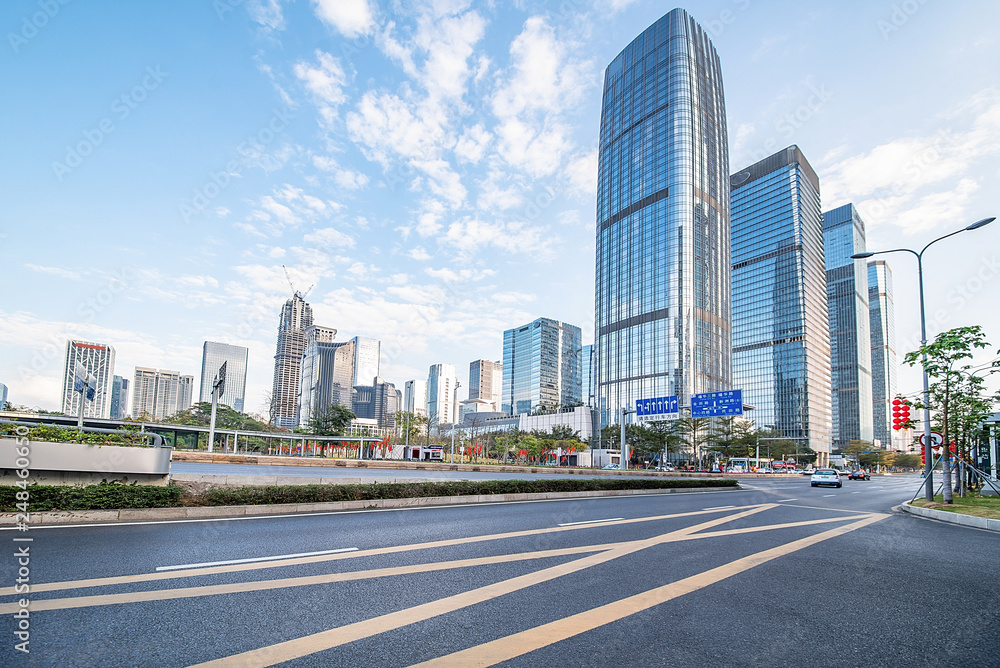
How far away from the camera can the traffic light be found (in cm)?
1922

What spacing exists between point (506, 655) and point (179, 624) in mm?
2583

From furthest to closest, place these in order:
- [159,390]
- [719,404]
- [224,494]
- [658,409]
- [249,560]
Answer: [159,390] < [719,404] < [658,409] < [224,494] < [249,560]

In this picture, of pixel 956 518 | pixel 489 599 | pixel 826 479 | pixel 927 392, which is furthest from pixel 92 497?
pixel 826 479

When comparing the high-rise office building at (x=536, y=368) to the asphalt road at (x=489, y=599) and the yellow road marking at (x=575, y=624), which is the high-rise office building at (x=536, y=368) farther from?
the yellow road marking at (x=575, y=624)

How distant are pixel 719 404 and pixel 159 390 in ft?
484

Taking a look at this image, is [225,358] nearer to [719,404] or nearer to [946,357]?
[719,404]

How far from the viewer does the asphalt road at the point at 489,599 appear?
12.1 ft

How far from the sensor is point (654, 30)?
134875 millimetres

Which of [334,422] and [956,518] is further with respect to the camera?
[334,422]

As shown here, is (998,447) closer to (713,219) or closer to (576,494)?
(576,494)

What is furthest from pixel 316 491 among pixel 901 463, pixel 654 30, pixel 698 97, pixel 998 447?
pixel 901 463

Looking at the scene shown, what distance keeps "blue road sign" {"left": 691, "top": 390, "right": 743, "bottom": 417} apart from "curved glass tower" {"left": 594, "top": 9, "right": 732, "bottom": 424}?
65.4 m

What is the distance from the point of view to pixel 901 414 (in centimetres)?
1994

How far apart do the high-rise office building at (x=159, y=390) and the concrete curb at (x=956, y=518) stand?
151 metres
